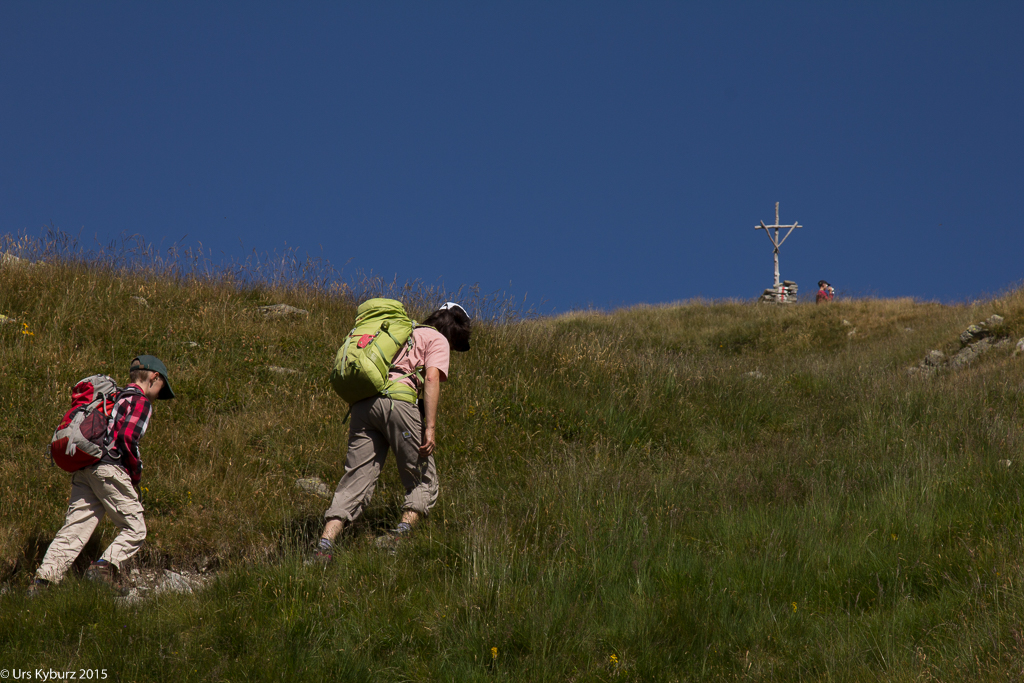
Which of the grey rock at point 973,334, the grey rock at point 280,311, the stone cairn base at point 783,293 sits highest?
the stone cairn base at point 783,293

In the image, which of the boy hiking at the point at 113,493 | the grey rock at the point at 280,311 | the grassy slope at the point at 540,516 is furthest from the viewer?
the grey rock at the point at 280,311

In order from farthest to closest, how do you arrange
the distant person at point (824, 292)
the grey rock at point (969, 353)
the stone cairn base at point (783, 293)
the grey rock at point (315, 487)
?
1. the stone cairn base at point (783, 293)
2. the distant person at point (824, 292)
3. the grey rock at point (969, 353)
4. the grey rock at point (315, 487)

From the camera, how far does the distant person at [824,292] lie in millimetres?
24881

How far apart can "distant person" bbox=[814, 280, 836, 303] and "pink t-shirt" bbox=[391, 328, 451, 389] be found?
22.0 meters

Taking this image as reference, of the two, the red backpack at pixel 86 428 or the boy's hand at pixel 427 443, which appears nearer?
the red backpack at pixel 86 428

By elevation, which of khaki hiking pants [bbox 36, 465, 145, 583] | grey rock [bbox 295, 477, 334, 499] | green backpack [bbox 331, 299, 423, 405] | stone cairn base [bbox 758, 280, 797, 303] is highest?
stone cairn base [bbox 758, 280, 797, 303]

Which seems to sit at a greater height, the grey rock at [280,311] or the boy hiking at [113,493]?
the grey rock at [280,311]

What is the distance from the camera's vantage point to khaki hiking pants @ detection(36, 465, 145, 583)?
186 inches

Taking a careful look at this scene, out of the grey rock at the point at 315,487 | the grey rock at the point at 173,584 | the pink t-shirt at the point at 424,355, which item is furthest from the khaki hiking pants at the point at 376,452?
the grey rock at the point at 315,487

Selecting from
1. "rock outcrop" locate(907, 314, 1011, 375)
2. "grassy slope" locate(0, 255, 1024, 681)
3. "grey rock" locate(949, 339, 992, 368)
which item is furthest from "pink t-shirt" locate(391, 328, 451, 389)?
"grey rock" locate(949, 339, 992, 368)

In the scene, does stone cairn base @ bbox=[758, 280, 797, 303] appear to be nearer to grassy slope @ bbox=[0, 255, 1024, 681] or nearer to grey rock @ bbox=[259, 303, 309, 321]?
grassy slope @ bbox=[0, 255, 1024, 681]

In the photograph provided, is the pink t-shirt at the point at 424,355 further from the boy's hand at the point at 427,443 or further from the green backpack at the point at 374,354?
the boy's hand at the point at 427,443

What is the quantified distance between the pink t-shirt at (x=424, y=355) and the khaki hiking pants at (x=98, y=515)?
74.5 inches

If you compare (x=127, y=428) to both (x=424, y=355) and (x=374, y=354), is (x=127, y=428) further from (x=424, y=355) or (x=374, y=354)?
(x=424, y=355)
